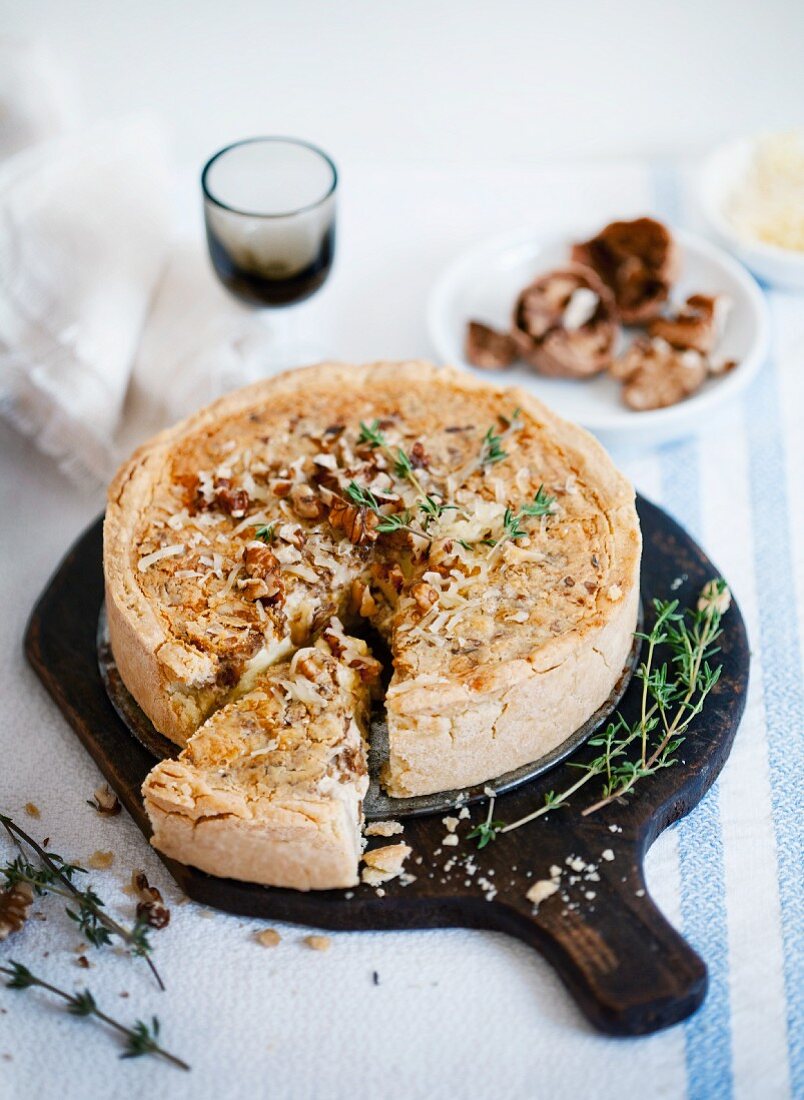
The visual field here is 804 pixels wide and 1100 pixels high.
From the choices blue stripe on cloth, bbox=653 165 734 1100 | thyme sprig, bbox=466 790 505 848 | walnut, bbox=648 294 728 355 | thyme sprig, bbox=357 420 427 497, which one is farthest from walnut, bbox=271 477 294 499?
walnut, bbox=648 294 728 355

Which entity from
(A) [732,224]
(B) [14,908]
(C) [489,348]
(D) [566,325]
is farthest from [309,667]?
(A) [732,224]

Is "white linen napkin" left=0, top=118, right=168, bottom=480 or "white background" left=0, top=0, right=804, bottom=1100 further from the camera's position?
"white linen napkin" left=0, top=118, right=168, bottom=480

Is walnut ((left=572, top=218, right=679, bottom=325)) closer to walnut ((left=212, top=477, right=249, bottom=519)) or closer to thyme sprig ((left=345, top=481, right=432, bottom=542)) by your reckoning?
thyme sprig ((left=345, top=481, right=432, bottom=542))

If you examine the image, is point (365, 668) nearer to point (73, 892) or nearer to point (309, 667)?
point (309, 667)

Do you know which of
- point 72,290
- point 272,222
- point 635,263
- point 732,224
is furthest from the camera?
point 732,224

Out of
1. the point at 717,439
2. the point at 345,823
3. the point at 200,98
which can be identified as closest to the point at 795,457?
the point at 717,439

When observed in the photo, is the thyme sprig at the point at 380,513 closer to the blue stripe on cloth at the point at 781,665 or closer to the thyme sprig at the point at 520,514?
the thyme sprig at the point at 520,514

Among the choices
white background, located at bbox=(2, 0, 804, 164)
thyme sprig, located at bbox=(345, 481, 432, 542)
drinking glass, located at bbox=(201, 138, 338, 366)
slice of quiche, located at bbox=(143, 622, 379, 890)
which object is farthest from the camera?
white background, located at bbox=(2, 0, 804, 164)

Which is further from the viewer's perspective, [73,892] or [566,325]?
[566,325]
